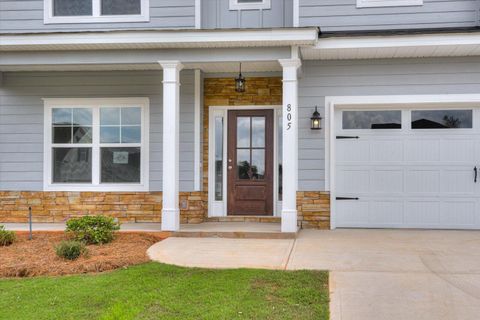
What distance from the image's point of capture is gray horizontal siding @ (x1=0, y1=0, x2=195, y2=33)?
8703 mm

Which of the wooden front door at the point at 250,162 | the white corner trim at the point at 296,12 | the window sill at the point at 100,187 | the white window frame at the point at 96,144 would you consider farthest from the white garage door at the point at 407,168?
the window sill at the point at 100,187

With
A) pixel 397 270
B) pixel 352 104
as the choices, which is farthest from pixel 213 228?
→ pixel 397 270

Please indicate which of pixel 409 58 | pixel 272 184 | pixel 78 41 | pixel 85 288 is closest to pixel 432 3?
pixel 409 58

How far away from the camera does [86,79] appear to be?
8.98 metres

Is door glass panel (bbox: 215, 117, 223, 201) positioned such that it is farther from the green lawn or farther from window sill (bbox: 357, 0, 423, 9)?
the green lawn

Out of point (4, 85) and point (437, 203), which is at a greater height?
point (4, 85)

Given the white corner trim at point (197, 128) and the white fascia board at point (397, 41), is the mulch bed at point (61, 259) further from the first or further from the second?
the white fascia board at point (397, 41)

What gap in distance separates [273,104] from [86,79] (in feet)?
11.4

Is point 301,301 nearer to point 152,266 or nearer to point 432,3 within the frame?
point 152,266

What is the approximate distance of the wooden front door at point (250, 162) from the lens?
353 inches

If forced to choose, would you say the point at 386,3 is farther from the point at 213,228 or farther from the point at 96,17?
the point at 96,17

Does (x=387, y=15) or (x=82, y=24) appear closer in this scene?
(x=387, y=15)

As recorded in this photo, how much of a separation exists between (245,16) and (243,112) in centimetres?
176

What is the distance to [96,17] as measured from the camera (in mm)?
8891
